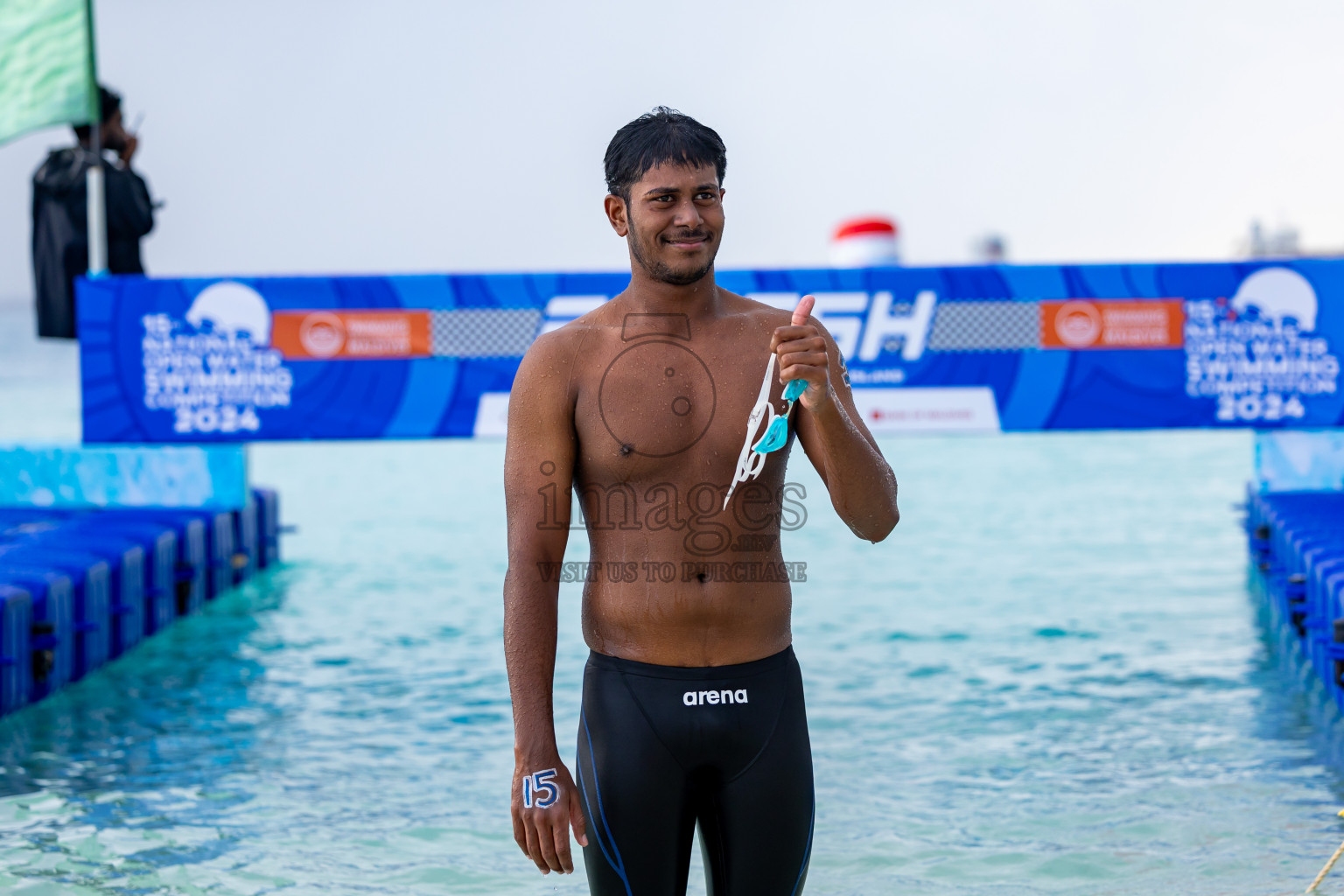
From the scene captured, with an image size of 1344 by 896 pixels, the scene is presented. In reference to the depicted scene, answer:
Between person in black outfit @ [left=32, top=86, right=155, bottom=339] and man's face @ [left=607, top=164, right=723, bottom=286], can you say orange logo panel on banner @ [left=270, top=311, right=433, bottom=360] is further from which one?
man's face @ [left=607, top=164, right=723, bottom=286]

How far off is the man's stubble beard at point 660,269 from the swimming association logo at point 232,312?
232 inches

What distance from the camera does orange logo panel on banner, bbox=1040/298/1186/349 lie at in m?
7.45

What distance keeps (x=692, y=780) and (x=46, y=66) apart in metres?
7.71

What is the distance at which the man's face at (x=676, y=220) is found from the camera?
2.24 meters

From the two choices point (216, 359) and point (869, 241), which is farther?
point (869, 241)

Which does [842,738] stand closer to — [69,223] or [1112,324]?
[1112,324]

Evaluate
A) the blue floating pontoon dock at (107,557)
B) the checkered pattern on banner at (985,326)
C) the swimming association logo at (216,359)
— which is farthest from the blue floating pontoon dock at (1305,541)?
the blue floating pontoon dock at (107,557)

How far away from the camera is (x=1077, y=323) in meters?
7.46

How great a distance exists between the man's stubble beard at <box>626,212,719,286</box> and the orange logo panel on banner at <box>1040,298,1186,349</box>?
18.2 feet

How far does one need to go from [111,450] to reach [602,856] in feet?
23.3

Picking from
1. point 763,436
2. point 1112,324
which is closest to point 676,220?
point 763,436

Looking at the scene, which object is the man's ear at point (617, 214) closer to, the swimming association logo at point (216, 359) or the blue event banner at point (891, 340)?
the blue event banner at point (891, 340)

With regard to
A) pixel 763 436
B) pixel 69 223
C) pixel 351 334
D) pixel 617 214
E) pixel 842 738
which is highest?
pixel 69 223

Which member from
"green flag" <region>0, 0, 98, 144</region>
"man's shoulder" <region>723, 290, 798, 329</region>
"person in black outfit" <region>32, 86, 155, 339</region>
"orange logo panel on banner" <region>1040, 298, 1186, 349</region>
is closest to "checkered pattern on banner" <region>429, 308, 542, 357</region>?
"person in black outfit" <region>32, 86, 155, 339</region>
